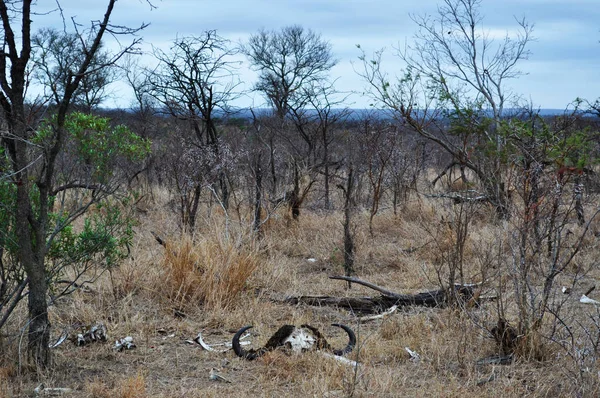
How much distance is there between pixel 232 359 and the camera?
4621mm

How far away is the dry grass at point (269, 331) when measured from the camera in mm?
3967

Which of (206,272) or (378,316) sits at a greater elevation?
(206,272)

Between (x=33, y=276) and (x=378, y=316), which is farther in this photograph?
(x=378, y=316)

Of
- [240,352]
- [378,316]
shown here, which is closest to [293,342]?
[240,352]

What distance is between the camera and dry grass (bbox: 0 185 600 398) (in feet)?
13.0

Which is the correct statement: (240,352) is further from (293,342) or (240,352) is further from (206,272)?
(206,272)

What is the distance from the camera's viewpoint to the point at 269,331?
523 cm

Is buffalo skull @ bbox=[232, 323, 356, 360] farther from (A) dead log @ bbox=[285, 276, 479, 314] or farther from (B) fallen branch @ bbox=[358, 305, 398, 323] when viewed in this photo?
(A) dead log @ bbox=[285, 276, 479, 314]

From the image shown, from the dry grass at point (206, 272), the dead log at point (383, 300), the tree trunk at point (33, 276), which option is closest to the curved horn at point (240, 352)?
the dry grass at point (206, 272)

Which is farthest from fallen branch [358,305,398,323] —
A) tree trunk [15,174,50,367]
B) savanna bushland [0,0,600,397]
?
tree trunk [15,174,50,367]

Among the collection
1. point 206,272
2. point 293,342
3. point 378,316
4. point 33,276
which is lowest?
point 378,316

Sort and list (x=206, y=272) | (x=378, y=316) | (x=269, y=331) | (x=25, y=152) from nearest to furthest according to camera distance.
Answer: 1. (x=25, y=152)
2. (x=269, y=331)
3. (x=378, y=316)
4. (x=206, y=272)

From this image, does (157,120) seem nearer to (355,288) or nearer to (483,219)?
(483,219)

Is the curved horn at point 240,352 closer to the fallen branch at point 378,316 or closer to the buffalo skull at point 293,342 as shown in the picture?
the buffalo skull at point 293,342
